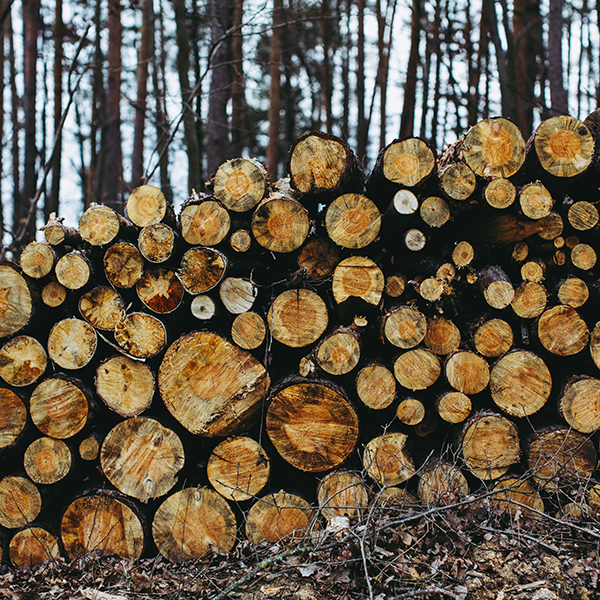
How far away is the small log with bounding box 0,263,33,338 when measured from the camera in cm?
304

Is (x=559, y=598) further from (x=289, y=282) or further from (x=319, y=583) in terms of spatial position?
(x=289, y=282)

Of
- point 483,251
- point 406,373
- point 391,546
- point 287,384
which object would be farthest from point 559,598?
point 483,251

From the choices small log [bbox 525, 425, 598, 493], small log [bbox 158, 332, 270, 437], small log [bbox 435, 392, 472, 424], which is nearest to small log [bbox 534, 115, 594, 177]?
small log [bbox 435, 392, 472, 424]

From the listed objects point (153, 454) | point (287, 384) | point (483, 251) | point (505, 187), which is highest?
point (505, 187)

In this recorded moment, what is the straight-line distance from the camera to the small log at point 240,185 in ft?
9.41

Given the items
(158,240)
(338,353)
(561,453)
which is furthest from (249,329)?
(561,453)

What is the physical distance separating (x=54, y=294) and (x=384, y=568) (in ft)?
8.75

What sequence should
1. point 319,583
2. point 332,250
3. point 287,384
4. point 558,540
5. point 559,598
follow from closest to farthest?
point 559,598
point 319,583
point 558,540
point 287,384
point 332,250

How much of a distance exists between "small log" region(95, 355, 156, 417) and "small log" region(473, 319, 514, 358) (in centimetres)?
217

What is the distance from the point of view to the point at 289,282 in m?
2.90

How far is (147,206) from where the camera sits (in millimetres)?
2961

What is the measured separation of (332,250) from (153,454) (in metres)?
1.77

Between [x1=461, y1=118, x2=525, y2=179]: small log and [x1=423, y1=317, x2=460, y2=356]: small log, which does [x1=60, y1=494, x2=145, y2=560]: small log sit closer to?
[x1=423, y1=317, x2=460, y2=356]: small log

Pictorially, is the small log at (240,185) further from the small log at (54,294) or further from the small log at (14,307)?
the small log at (14,307)
